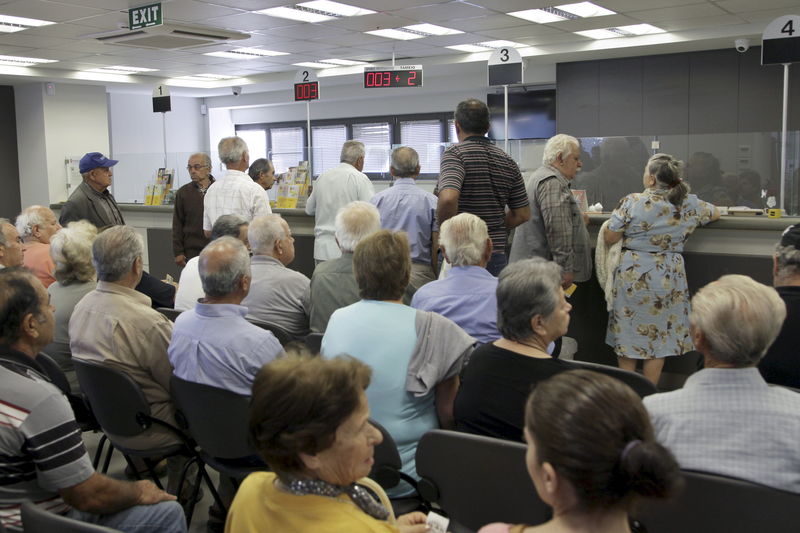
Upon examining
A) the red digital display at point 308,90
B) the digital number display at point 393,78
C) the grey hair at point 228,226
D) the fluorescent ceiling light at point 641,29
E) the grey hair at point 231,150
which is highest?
the fluorescent ceiling light at point 641,29

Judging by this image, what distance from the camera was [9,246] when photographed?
3850mm

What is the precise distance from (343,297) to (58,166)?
34.1 ft

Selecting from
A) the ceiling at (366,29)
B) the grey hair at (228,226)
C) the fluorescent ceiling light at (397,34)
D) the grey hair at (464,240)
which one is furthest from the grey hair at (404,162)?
the fluorescent ceiling light at (397,34)

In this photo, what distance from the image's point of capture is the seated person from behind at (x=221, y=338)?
2.41 metres

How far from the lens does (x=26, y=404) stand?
5.57 ft

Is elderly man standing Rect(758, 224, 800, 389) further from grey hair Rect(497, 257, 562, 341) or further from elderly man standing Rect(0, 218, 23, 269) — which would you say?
elderly man standing Rect(0, 218, 23, 269)

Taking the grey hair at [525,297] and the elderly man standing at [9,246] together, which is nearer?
the grey hair at [525,297]

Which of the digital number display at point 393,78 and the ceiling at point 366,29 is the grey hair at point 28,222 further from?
the digital number display at point 393,78

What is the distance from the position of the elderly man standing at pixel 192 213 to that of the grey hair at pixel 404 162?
1.83 metres

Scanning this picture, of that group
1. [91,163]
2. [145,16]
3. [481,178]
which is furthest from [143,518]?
[145,16]

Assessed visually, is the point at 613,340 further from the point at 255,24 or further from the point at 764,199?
the point at 255,24

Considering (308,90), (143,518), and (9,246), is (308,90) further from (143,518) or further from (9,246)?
(143,518)

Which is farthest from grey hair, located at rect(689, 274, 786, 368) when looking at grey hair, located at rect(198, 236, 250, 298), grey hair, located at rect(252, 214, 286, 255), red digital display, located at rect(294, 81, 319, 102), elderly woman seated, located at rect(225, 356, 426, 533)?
red digital display, located at rect(294, 81, 319, 102)

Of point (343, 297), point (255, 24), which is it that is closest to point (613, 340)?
point (343, 297)
